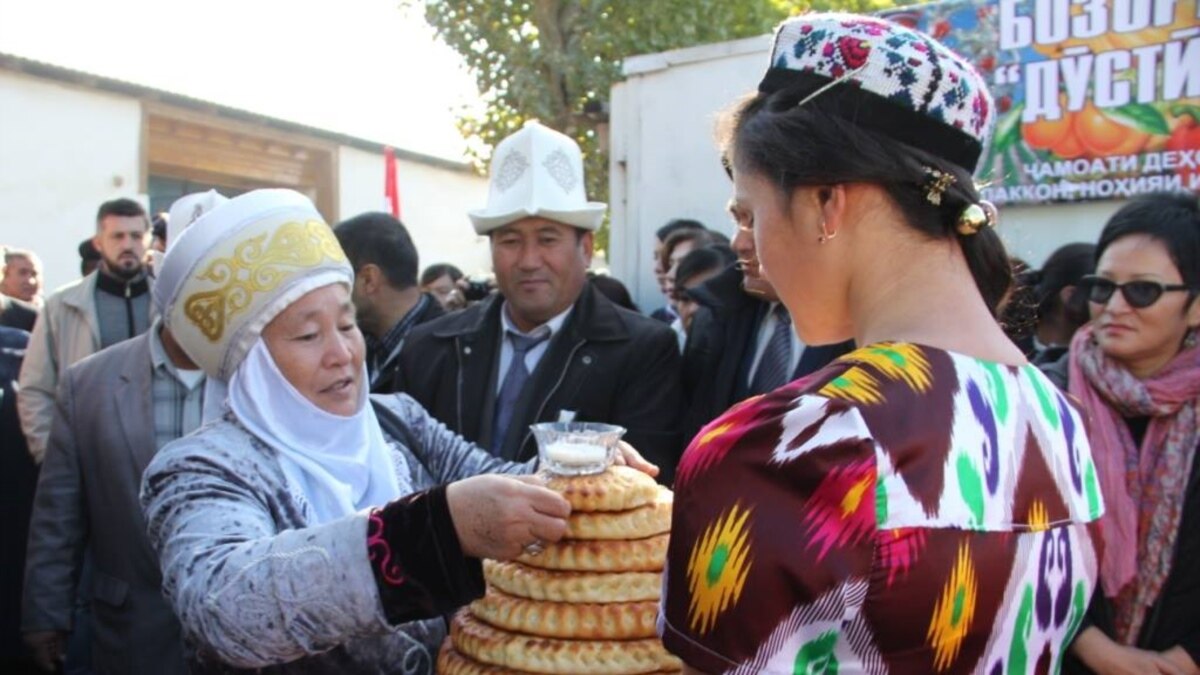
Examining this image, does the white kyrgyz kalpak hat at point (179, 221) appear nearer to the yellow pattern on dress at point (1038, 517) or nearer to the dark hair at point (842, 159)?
the dark hair at point (842, 159)

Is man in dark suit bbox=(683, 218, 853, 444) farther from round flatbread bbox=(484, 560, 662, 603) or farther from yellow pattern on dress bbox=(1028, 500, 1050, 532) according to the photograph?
→ yellow pattern on dress bbox=(1028, 500, 1050, 532)

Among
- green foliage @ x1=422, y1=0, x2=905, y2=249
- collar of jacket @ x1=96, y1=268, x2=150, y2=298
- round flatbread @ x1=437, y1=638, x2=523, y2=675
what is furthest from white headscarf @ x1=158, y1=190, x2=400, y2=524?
green foliage @ x1=422, y1=0, x2=905, y2=249

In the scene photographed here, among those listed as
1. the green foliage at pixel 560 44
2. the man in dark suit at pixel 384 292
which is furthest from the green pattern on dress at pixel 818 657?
the green foliage at pixel 560 44

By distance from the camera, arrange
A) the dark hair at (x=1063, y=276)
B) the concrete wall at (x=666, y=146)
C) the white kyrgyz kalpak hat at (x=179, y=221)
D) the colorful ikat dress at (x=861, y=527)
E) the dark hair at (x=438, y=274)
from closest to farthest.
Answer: the colorful ikat dress at (x=861, y=527), the white kyrgyz kalpak hat at (x=179, y=221), the dark hair at (x=1063, y=276), the concrete wall at (x=666, y=146), the dark hair at (x=438, y=274)

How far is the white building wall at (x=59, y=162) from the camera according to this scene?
40.0 feet

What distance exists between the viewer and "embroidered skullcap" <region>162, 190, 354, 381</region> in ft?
6.61

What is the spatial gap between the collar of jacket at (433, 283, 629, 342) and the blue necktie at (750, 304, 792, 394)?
502 millimetres

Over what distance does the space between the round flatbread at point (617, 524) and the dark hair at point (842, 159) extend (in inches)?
21.8

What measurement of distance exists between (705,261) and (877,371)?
432cm

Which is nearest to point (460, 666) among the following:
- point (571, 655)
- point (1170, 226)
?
point (571, 655)

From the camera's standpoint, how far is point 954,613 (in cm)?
123

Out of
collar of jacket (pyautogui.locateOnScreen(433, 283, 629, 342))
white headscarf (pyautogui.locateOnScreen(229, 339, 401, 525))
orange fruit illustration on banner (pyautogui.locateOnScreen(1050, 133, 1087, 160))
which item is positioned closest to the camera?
A: white headscarf (pyautogui.locateOnScreen(229, 339, 401, 525))

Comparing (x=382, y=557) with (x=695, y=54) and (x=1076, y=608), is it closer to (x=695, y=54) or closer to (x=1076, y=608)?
(x=1076, y=608)

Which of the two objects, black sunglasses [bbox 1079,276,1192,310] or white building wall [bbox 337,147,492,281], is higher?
white building wall [bbox 337,147,492,281]
